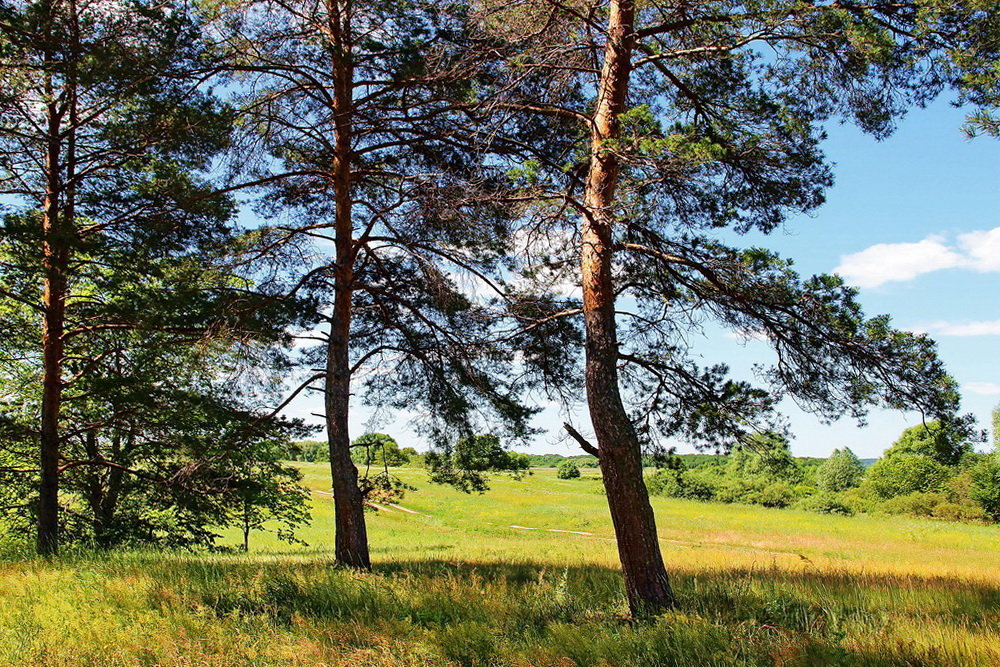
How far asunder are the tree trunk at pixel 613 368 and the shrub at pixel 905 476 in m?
49.2

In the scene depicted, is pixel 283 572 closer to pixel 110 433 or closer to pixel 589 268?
pixel 589 268

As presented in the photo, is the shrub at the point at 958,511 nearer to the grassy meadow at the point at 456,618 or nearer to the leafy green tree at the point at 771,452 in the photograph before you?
the grassy meadow at the point at 456,618

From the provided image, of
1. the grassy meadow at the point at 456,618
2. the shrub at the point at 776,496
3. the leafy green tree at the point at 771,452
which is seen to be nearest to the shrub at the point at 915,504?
the shrub at the point at 776,496

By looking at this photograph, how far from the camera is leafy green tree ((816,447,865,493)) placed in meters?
64.8

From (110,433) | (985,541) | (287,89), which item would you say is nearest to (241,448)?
(287,89)

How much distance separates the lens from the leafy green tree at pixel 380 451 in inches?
426

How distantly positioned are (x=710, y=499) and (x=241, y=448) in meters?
49.9

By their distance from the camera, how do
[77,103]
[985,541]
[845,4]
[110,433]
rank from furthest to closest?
[985,541] < [110,433] < [77,103] < [845,4]

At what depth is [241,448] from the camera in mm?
10133

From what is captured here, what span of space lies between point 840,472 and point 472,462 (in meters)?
66.8

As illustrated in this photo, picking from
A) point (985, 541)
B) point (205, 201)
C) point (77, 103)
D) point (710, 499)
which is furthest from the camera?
point (710, 499)

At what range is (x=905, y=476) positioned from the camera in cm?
4928

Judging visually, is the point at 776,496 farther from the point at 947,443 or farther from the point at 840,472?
the point at 947,443

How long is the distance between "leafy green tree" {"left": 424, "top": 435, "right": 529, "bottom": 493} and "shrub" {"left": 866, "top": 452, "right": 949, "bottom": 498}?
4619 centimetres
